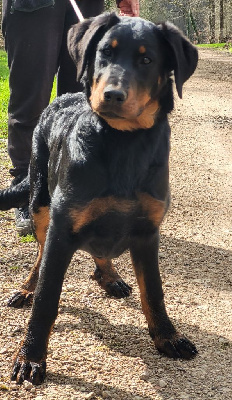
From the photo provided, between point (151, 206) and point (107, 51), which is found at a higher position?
point (107, 51)

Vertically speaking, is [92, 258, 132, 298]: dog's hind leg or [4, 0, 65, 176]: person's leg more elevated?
[4, 0, 65, 176]: person's leg

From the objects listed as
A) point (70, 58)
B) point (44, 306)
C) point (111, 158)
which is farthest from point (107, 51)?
point (70, 58)

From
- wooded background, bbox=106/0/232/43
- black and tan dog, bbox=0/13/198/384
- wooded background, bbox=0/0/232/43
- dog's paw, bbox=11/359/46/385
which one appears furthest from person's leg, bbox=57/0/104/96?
wooded background, bbox=106/0/232/43

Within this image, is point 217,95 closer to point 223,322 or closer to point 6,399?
point 223,322

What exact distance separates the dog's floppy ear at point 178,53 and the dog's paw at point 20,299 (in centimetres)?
171

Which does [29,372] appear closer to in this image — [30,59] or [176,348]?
[176,348]

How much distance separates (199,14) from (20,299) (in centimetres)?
5614

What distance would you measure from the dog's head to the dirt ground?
1322 millimetres

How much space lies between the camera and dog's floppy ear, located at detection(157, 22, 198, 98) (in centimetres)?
323

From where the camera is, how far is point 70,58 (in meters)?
5.13

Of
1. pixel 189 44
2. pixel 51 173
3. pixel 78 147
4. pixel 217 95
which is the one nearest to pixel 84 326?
pixel 51 173

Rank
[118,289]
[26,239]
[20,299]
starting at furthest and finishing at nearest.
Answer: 1. [26,239]
2. [118,289]
3. [20,299]

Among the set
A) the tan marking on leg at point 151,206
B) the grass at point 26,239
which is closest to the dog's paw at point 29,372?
the tan marking on leg at point 151,206

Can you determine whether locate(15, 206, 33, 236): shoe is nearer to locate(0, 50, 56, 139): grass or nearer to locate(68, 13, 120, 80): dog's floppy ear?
locate(68, 13, 120, 80): dog's floppy ear
